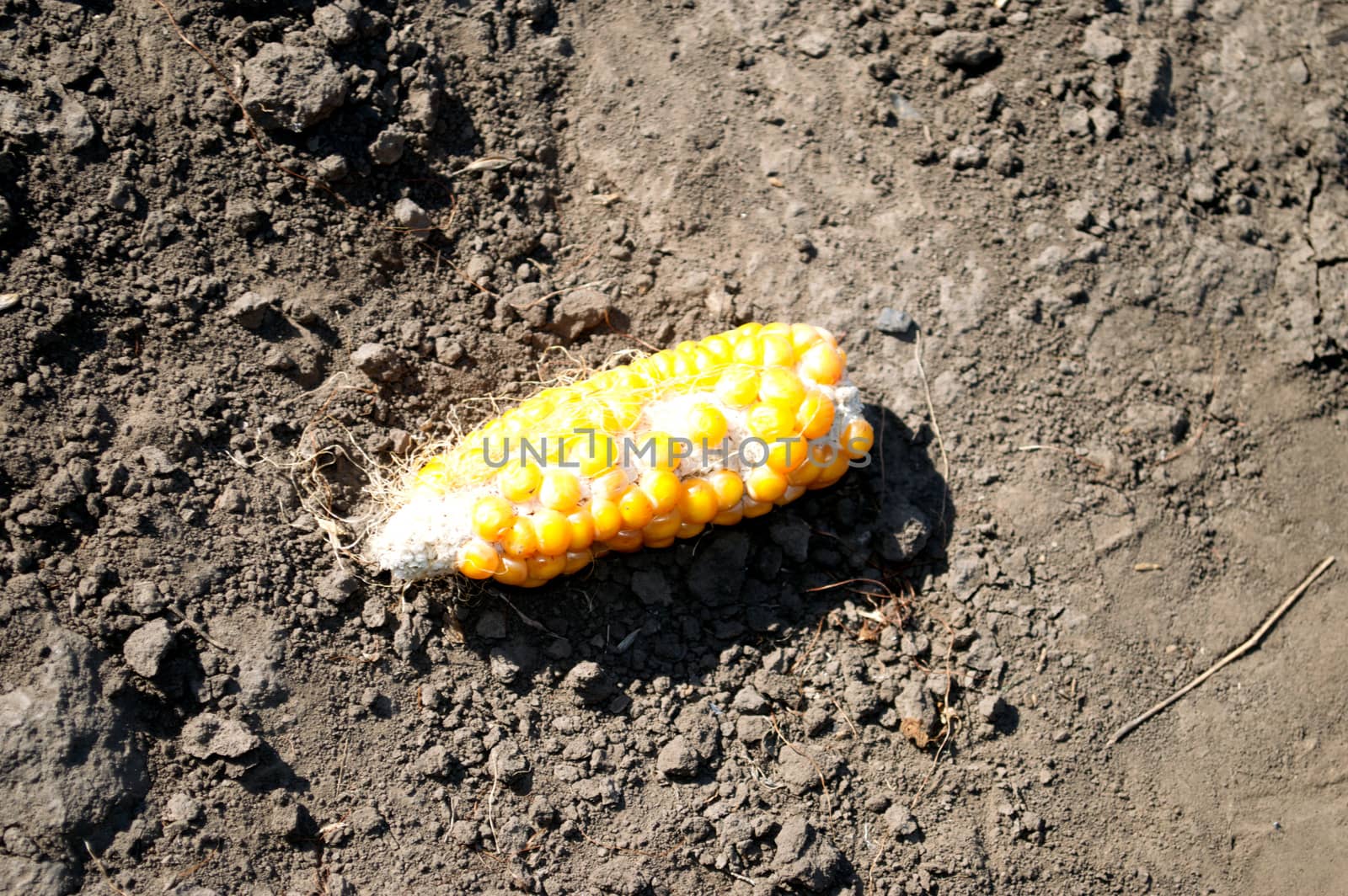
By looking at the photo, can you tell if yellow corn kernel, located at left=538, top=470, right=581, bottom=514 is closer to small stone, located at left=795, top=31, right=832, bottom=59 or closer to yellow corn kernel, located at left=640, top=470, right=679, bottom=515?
yellow corn kernel, located at left=640, top=470, right=679, bottom=515

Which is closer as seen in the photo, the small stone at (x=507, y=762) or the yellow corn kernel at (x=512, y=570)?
the yellow corn kernel at (x=512, y=570)

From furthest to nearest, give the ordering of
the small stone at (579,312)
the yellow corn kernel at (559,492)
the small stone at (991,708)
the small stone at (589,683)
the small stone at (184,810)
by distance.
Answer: the small stone at (579,312)
the small stone at (991,708)
the small stone at (589,683)
the yellow corn kernel at (559,492)
the small stone at (184,810)

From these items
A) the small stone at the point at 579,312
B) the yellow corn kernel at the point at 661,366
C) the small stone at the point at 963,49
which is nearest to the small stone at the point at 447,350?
the small stone at the point at 579,312

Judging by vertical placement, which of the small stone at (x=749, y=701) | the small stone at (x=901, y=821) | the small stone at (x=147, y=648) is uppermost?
the small stone at (x=147, y=648)

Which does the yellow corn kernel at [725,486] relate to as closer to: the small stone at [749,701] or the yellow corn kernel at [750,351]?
the yellow corn kernel at [750,351]

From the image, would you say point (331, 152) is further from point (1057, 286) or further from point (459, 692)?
point (1057, 286)

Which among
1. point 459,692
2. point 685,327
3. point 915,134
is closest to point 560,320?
point 685,327

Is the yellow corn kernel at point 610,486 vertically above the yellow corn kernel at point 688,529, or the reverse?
the yellow corn kernel at point 610,486
